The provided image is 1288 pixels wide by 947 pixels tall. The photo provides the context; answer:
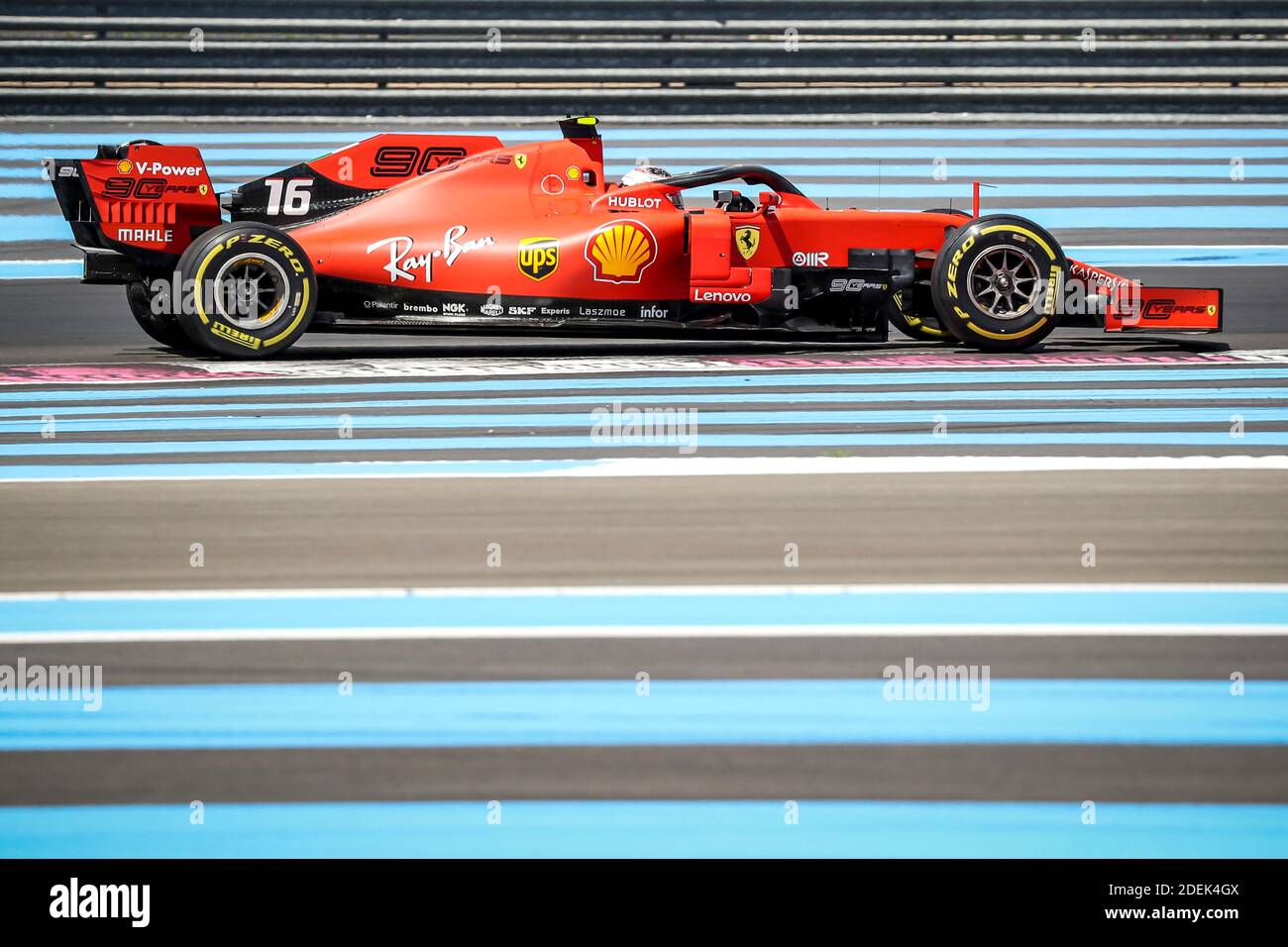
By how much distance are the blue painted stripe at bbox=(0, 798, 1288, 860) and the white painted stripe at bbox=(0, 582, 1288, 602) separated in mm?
1398

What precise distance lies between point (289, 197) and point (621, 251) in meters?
2.10

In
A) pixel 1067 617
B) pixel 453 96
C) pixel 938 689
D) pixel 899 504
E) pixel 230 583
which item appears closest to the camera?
pixel 938 689

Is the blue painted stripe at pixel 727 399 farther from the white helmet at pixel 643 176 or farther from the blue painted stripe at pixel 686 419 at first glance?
the white helmet at pixel 643 176

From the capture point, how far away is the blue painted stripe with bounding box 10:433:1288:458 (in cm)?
704

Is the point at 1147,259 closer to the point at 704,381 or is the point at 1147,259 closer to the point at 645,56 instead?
the point at 704,381

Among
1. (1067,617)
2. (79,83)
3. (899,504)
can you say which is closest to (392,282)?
(899,504)

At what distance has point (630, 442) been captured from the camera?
713 cm

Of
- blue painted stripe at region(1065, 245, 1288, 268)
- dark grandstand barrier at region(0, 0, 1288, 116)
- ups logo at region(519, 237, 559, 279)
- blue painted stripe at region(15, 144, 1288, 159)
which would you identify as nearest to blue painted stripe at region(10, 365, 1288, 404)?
ups logo at region(519, 237, 559, 279)

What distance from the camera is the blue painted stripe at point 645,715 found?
390cm

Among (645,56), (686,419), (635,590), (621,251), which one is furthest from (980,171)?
(635,590)

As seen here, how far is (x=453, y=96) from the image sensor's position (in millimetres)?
19828

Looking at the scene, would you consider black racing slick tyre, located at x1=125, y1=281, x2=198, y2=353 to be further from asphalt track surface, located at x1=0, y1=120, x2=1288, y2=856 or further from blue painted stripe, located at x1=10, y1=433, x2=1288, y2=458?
blue painted stripe, located at x1=10, y1=433, x2=1288, y2=458
